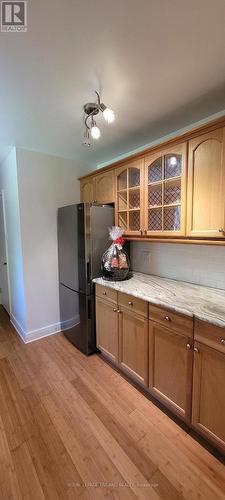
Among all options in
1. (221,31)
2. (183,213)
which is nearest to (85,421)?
(183,213)

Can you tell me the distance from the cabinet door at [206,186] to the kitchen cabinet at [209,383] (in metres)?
0.67

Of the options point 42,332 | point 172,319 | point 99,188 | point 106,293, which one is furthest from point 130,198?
point 42,332

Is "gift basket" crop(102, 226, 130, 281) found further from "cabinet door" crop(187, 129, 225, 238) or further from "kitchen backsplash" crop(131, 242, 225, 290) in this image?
"cabinet door" crop(187, 129, 225, 238)

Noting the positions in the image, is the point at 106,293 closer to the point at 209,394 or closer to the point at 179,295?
the point at 179,295

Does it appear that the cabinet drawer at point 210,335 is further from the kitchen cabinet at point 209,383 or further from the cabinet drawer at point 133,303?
the cabinet drawer at point 133,303

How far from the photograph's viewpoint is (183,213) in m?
1.67

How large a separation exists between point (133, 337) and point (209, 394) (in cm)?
69

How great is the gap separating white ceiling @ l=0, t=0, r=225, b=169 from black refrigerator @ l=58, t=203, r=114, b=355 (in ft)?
2.71

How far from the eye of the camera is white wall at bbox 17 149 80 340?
2.49 m

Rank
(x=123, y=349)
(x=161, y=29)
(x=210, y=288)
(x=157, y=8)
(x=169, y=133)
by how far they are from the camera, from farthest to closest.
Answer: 1. (x=169, y=133)
2. (x=123, y=349)
3. (x=210, y=288)
4. (x=161, y=29)
5. (x=157, y=8)

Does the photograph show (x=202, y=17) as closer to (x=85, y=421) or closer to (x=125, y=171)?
(x=125, y=171)

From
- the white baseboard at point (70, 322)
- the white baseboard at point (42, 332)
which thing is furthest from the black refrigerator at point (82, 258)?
the white baseboard at point (42, 332)

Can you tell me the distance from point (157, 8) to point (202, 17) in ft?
0.71

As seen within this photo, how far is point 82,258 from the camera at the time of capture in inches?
88.0
